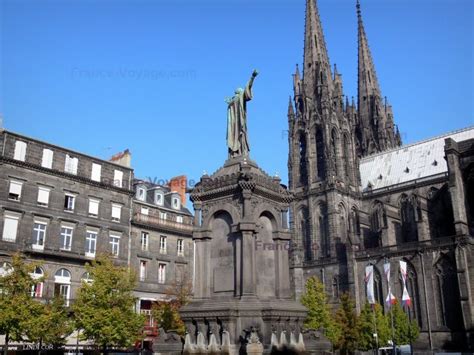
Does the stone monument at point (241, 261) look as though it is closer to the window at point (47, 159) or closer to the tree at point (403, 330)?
the window at point (47, 159)

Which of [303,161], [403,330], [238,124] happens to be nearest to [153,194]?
[403,330]

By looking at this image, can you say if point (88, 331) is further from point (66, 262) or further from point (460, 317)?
point (460, 317)

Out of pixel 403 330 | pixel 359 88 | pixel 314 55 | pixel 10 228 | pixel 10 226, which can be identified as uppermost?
pixel 359 88

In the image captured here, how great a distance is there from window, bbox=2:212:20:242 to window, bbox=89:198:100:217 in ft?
22.0

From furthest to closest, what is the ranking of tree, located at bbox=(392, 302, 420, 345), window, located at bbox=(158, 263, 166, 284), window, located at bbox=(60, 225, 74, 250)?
tree, located at bbox=(392, 302, 420, 345) < window, located at bbox=(158, 263, 166, 284) < window, located at bbox=(60, 225, 74, 250)

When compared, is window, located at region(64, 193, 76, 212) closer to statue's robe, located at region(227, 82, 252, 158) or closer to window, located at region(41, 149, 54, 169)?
window, located at region(41, 149, 54, 169)

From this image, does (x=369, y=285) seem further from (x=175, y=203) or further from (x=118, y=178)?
(x=118, y=178)

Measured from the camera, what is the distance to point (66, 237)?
135ft

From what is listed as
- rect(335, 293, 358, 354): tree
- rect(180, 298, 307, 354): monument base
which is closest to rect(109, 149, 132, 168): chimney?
rect(335, 293, 358, 354): tree

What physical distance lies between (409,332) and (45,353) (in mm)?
36467

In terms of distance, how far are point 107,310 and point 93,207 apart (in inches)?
531

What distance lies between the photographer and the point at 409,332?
169ft

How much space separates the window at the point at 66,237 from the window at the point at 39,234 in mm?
1616

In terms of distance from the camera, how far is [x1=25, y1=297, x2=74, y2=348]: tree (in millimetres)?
29983
